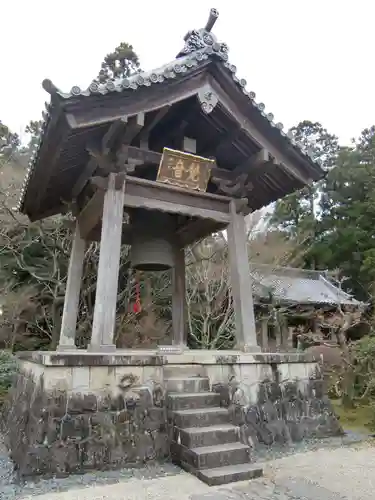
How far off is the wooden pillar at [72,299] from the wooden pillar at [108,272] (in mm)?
1770

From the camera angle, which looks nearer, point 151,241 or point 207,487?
point 207,487

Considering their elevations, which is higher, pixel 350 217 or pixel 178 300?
pixel 350 217

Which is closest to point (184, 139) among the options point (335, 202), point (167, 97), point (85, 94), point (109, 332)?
point (167, 97)

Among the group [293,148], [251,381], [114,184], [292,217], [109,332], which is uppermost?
[292,217]

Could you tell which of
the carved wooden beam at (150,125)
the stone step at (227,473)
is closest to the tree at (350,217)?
the carved wooden beam at (150,125)

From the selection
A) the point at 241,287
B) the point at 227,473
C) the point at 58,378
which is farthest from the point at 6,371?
the point at 227,473

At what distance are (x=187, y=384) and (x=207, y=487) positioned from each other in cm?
146

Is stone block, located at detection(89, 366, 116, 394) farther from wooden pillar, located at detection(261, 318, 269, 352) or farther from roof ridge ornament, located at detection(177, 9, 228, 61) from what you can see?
wooden pillar, located at detection(261, 318, 269, 352)

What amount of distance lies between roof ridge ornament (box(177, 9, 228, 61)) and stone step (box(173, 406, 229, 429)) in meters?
4.64

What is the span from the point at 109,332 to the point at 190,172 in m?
2.69

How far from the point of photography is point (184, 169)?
5.98 m

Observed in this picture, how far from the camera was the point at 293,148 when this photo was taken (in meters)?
6.16

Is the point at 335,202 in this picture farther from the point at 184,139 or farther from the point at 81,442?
the point at 81,442

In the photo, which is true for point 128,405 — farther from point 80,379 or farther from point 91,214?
point 91,214
